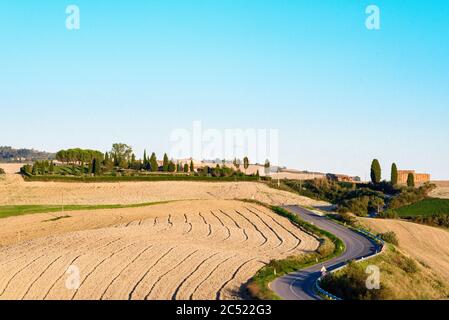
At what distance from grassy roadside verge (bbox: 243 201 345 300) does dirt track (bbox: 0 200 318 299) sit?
1222 mm

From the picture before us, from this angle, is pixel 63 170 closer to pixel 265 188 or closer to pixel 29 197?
pixel 29 197

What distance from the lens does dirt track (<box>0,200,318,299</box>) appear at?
1523 inches

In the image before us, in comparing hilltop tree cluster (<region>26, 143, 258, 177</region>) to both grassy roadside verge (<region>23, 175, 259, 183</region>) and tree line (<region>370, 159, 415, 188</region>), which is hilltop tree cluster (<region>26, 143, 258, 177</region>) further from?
tree line (<region>370, 159, 415, 188</region>)

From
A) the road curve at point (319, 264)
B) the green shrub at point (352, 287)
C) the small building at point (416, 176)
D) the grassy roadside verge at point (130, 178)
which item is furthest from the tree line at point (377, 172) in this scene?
the green shrub at point (352, 287)

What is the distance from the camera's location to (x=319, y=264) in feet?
Answer: 160

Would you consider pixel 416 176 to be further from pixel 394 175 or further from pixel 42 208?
pixel 42 208

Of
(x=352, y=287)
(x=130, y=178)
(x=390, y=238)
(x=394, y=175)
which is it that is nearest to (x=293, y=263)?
(x=352, y=287)

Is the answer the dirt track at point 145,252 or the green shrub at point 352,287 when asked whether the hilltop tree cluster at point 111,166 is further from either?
the green shrub at point 352,287

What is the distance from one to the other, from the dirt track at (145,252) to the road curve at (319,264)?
3266 mm

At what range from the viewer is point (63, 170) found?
136000mm

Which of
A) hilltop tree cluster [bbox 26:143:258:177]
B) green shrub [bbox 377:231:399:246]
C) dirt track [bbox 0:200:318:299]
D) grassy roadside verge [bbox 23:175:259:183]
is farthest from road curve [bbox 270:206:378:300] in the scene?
hilltop tree cluster [bbox 26:143:258:177]

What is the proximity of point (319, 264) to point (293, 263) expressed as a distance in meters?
2.28

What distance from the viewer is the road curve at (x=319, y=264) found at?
122 ft
